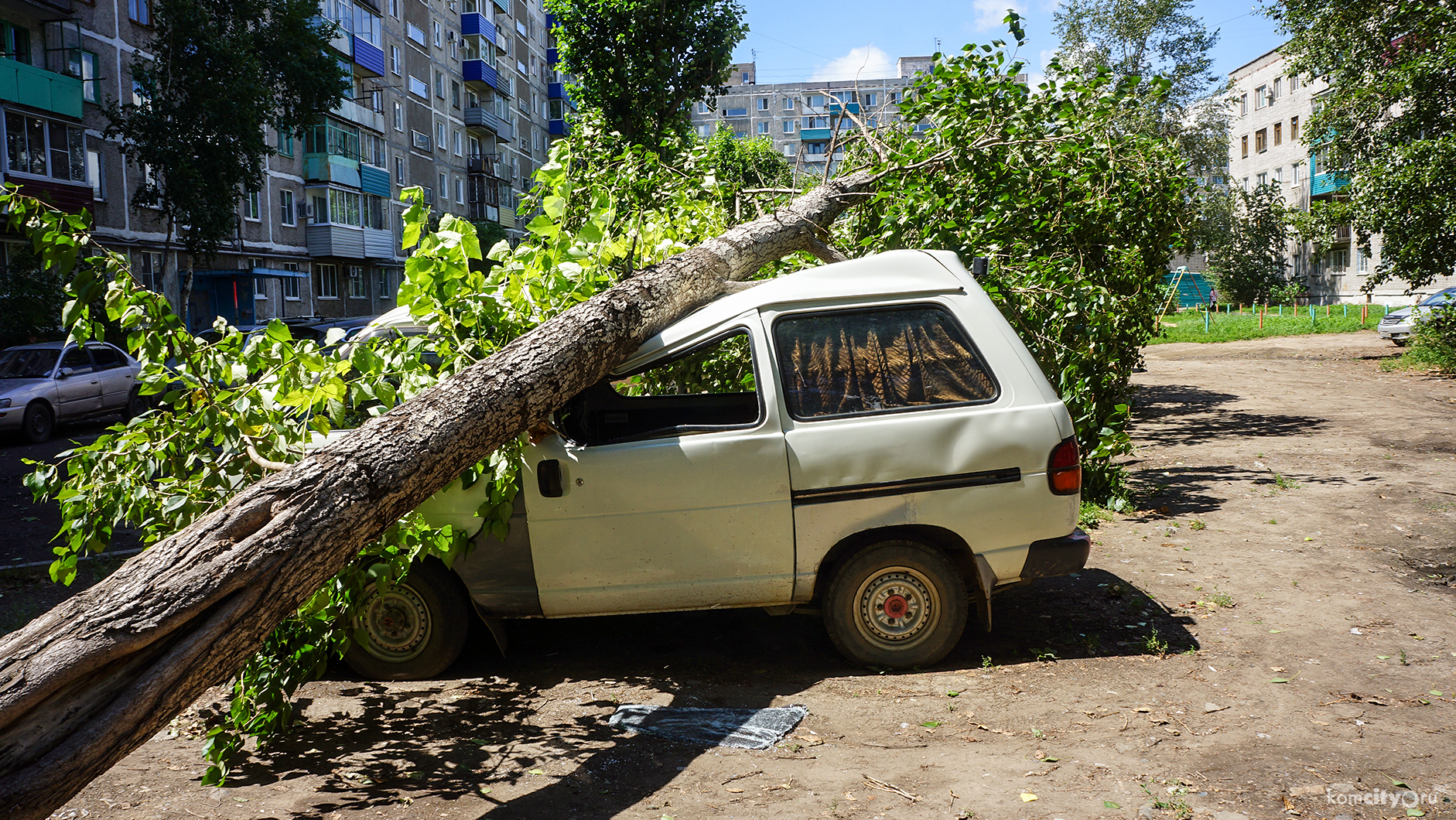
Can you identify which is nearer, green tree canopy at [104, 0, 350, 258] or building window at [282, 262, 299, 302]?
green tree canopy at [104, 0, 350, 258]

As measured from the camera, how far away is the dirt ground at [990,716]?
3533 millimetres

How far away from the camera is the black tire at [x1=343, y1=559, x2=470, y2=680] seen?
15.6ft

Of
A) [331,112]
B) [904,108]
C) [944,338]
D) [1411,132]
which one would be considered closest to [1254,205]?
[1411,132]

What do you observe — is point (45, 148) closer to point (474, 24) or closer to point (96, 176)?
point (96, 176)

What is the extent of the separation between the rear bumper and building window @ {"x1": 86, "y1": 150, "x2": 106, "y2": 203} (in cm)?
3021

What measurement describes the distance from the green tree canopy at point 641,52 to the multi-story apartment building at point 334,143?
9.71 m

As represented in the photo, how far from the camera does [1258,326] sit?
3341 centimetres

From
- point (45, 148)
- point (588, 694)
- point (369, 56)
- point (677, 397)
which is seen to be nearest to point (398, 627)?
point (588, 694)

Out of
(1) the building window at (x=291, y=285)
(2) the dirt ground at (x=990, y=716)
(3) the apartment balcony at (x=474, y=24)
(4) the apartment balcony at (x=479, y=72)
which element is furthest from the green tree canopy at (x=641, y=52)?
(3) the apartment balcony at (x=474, y=24)

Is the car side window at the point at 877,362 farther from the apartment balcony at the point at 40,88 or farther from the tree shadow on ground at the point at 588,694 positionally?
the apartment balcony at the point at 40,88

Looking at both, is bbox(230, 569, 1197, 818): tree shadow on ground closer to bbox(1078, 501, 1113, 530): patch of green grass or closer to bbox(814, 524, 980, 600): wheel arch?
bbox(814, 524, 980, 600): wheel arch

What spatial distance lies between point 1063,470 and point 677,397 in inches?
92.2

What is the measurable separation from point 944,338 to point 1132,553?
3015 mm

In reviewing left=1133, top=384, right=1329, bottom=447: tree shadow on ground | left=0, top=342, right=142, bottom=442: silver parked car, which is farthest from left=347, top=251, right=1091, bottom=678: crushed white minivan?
left=0, top=342, right=142, bottom=442: silver parked car
